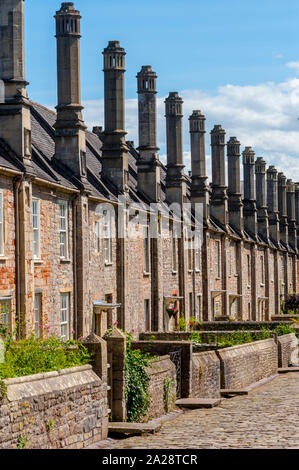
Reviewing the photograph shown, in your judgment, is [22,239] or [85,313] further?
[85,313]

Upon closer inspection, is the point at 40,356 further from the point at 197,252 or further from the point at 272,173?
the point at 272,173

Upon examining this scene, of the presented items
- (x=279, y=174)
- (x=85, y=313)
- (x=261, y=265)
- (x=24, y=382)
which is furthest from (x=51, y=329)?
(x=279, y=174)

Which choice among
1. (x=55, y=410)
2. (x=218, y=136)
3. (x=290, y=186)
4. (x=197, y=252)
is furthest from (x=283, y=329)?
(x=290, y=186)

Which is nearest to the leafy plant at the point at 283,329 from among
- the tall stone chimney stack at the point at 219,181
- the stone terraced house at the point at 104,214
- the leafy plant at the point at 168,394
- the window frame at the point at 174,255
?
the stone terraced house at the point at 104,214

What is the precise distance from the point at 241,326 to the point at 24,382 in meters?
25.2

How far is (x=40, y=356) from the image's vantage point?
1488 cm

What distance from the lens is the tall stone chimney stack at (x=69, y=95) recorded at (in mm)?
29719

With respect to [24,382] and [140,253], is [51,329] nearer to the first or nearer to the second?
[140,253]

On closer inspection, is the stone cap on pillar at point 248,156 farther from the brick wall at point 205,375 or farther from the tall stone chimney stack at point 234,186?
the brick wall at point 205,375

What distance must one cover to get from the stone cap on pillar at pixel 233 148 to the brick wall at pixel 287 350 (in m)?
23.3

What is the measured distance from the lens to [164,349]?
22.1m

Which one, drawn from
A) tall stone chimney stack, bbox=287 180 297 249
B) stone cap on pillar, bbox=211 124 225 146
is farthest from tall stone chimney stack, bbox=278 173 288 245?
stone cap on pillar, bbox=211 124 225 146

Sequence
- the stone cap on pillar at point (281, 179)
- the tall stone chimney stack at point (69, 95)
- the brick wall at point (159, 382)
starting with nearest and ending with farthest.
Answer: the brick wall at point (159, 382) < the tall stone chimney stack at point (69, 95) < the stone cap on pillar at point (281, 179)
